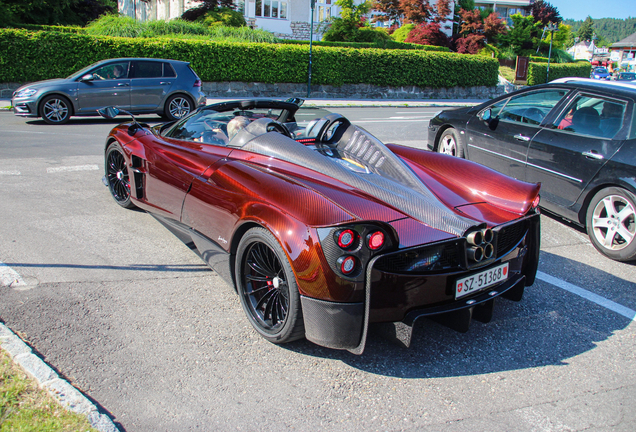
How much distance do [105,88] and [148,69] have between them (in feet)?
3.80

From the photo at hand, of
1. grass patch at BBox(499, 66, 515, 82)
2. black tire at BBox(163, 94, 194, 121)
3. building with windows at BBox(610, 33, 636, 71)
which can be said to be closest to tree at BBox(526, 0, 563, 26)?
grass patch at BBox(499, 66, 515, 82)

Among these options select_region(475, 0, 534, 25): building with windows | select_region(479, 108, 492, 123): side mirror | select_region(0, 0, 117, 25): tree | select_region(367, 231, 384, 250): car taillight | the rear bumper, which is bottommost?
the rear bumper

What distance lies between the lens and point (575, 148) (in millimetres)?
5180

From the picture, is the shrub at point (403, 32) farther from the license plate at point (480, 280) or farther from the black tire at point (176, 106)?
the license plate at point (480, 280)

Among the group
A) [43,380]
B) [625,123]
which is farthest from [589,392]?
[625,123]

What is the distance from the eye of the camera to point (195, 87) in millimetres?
13125

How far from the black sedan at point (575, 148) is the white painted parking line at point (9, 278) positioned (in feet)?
16.3

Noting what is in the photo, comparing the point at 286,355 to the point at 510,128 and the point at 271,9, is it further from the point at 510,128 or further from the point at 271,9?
the point at 271,9

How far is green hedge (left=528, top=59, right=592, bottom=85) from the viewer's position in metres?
37.7

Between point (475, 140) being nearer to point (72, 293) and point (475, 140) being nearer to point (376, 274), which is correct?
point (376, 274)

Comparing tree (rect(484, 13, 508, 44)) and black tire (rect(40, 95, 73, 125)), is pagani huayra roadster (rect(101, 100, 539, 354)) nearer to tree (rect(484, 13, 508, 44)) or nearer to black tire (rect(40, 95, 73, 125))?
black tire (rect(40, 95, 73, 125))

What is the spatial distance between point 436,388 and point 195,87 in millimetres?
11824

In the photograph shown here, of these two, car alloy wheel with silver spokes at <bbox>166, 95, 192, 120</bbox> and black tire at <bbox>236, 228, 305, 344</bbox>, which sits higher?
car alloy wheel with silver spokes at <bbox>166, 95, 192, 120</bbox>

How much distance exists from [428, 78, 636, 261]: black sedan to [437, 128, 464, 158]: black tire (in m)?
0.23
